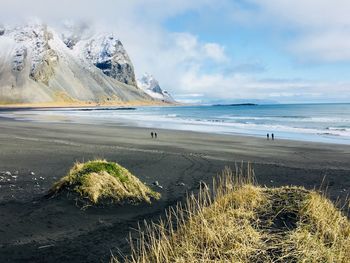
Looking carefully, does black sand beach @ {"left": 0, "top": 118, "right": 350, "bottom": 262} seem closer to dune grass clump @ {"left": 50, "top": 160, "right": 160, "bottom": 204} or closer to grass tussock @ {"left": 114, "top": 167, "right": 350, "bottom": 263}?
dune grass clump @ {"left": 50, "top": 160, "right": 160, "bottom": 204}

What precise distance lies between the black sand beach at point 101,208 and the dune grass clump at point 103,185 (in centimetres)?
36

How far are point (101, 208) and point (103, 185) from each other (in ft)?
2.30

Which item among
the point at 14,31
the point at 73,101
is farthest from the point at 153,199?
the point at 14,31

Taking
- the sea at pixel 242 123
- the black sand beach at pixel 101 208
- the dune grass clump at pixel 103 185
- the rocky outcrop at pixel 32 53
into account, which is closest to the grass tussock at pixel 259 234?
the black sand beach at pixel 101 208

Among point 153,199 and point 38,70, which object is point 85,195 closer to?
point 153,199

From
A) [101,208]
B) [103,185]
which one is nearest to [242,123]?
[103,185]

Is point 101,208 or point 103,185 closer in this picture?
point 101,208

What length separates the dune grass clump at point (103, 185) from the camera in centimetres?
967

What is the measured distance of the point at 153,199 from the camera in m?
10.5

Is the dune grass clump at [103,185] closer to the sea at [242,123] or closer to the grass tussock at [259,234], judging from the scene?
the grass tussock at [259,234]

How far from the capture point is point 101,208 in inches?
367

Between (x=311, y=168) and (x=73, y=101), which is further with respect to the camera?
(x=73, y=101)

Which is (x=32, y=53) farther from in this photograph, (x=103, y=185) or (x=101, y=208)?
(x=101, y=208)

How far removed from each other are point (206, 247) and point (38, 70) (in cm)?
19052
